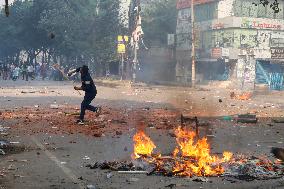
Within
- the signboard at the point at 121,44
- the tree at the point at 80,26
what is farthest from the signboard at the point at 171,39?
the signboard at the point at 121,44

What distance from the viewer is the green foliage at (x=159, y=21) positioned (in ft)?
195

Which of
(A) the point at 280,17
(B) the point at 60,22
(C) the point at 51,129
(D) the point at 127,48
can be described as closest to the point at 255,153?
(C) the point at 51,129

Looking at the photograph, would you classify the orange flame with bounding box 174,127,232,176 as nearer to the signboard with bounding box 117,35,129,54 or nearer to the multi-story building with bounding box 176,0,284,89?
the signboard with bounding box 117,35,129,54

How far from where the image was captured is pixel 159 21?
197 ft

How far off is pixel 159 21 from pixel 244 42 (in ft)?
54.2

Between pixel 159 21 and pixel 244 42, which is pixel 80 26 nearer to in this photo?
pixel 159 21

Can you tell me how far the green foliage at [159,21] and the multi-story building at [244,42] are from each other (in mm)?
9637

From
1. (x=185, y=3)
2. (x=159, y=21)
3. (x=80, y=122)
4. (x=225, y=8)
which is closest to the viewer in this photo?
(x=80, y=122)

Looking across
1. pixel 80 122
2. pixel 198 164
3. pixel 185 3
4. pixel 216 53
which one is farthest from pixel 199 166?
pixel 185 3

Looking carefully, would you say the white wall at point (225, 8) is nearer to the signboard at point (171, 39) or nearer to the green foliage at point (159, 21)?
the signboard at point (171, 39)

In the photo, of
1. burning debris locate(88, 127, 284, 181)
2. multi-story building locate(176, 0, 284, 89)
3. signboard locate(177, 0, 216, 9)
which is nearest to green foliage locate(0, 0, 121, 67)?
signboard locate(177, 0, 216, 9)

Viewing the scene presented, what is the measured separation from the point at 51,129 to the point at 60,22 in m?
42.3

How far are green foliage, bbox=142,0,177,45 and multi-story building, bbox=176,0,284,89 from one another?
31.6ft

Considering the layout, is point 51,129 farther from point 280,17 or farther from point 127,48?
point 280,17
